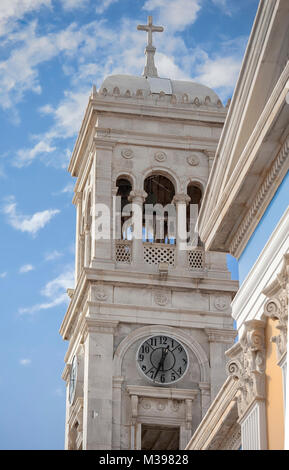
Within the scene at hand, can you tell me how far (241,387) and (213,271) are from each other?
21.9 m

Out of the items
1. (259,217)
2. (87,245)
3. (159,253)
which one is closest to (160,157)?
(159,253)

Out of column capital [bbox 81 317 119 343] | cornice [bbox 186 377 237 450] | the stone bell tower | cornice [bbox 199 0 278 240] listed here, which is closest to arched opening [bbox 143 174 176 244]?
the stone bell tower

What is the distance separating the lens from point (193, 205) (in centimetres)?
5231

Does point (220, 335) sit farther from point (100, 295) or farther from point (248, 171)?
point (248, 171)

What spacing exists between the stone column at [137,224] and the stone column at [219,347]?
345cm

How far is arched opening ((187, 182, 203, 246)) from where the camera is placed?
51312 millimetres

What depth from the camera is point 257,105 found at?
90.3 feet

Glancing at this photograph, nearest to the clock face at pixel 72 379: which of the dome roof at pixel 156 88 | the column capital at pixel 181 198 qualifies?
the column capital at pixel 181 198

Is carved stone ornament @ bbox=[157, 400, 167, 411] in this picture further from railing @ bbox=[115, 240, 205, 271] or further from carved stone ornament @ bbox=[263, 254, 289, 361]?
carved stone ornament @ bbox=[263, 254, 289, 361]

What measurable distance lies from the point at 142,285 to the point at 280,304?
926 inches

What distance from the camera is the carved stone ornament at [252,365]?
2652 centimetres
